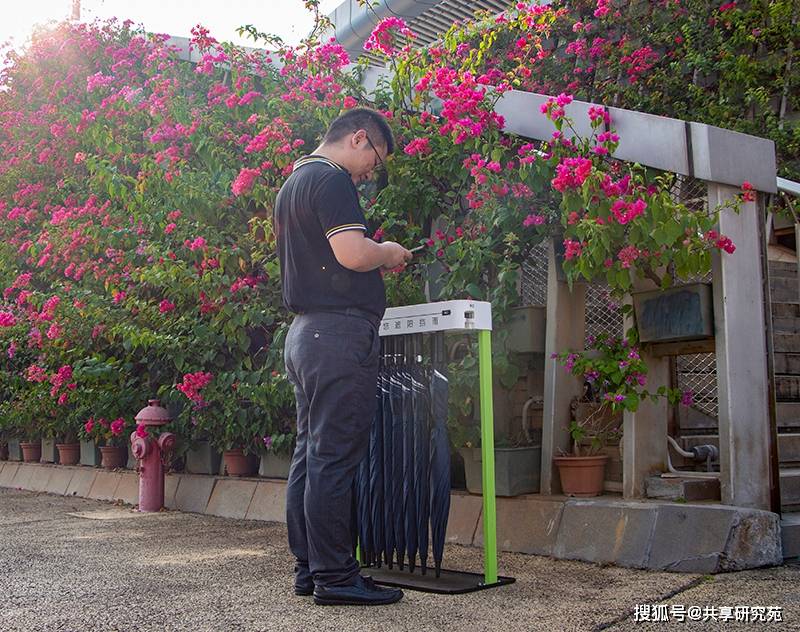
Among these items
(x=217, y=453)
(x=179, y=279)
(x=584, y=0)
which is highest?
(x=584, y=0)

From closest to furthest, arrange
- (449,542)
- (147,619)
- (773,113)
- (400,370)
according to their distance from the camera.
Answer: (147,619) → (400,370) → (449,542) → (773,113)

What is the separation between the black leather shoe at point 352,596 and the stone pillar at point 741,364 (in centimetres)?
160

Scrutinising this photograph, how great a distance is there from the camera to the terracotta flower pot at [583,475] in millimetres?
4828

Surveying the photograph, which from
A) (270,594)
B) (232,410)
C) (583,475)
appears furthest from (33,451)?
(270,594)

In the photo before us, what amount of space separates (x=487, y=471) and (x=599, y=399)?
4.82 feet

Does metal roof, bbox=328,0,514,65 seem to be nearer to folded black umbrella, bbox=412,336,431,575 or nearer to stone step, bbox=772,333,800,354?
stone step, bbox=772,333,800,354

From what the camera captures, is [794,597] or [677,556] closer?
[794,597]

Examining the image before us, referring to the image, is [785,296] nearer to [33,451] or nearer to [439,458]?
[439,458]

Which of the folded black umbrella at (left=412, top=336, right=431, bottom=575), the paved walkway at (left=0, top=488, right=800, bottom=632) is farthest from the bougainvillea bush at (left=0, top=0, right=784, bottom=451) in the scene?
the paved walkway at (left=0, top=488, right=800, bottom=632)

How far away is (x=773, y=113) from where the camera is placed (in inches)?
322

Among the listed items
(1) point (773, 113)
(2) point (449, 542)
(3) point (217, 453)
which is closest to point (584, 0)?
(1) point (773, 113)

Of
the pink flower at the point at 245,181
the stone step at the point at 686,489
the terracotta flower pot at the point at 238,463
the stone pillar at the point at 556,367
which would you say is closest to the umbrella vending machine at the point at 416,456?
the stone step at the point at 686,489

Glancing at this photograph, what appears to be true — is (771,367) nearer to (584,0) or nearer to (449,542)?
(449,542)

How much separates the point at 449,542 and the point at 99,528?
221cm
